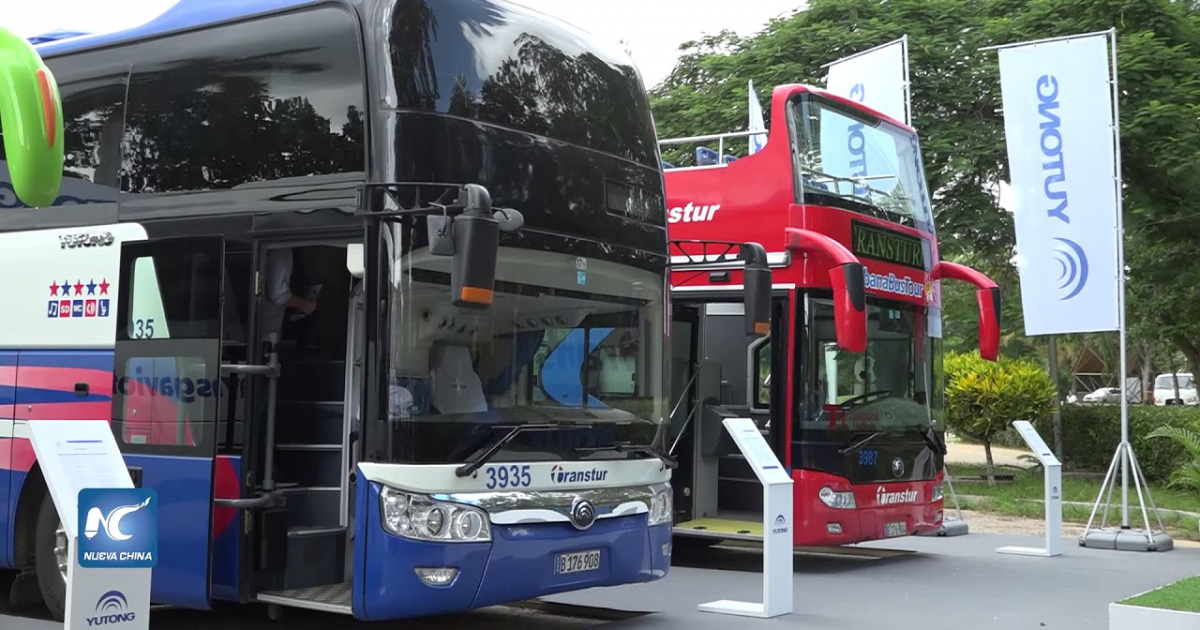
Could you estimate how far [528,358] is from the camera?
26.2 ft

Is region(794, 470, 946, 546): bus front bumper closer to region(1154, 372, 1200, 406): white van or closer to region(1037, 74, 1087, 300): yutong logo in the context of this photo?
region(1037, 74, 1087, 300): yutong logo

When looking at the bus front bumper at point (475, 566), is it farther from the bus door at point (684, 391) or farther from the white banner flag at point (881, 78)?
the white banner flag at point (881, 78)

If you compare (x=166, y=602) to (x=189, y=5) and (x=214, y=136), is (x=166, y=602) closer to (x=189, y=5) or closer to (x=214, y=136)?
(x=214, y=136)

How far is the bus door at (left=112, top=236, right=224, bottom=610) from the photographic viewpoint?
802 centimetres

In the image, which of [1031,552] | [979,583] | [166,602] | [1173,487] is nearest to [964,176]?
[1173,487]

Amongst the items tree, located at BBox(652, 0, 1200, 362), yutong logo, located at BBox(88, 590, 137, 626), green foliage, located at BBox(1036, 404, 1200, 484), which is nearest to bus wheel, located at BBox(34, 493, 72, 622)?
yutong logo, located at BBox(88, 590, 137, 626)

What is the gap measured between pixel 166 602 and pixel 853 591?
5529 mm

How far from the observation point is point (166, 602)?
8.24m

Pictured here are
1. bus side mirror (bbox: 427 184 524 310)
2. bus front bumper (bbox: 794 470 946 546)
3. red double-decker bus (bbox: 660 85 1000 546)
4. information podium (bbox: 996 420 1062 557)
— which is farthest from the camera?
information podium (bbox: 996 420 1062 557)

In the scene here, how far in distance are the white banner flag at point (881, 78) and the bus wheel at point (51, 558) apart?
449 inches

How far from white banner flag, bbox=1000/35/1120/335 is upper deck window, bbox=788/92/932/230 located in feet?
7.07

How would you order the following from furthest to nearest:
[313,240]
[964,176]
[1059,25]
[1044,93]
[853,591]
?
[964,176] < [1059,25] < [1044,93] < [853,591] < [313,240]

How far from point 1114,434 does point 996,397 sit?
2.36 meters

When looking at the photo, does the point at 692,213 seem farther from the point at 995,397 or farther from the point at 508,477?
the point at 995,397
